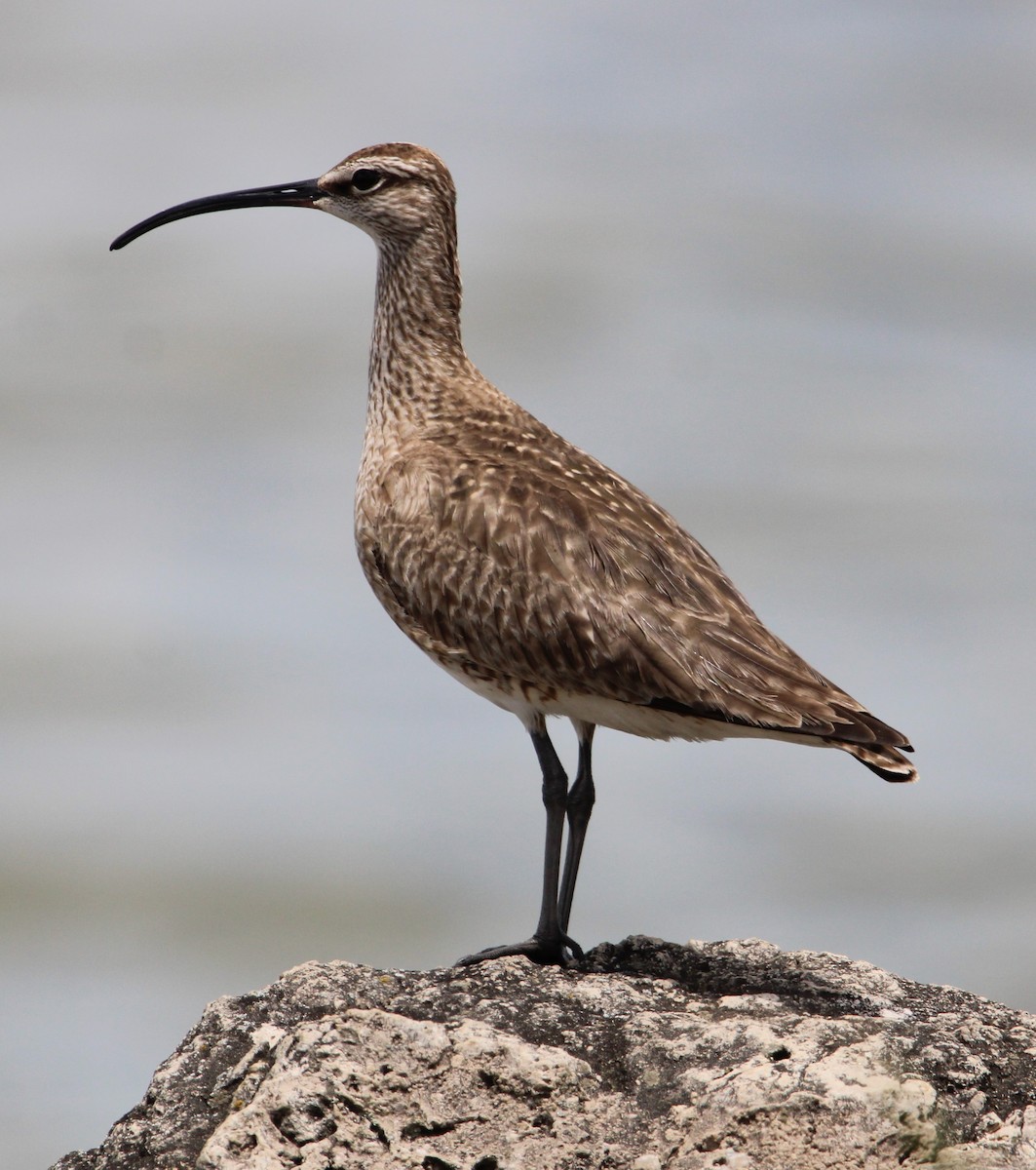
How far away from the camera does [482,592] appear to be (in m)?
8.52

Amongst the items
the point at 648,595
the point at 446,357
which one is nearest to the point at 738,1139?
the point at 648,595

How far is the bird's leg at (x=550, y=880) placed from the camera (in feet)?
27.6

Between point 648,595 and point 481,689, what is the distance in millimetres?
1065

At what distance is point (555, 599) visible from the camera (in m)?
8.34

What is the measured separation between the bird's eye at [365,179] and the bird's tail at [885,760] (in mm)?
4264

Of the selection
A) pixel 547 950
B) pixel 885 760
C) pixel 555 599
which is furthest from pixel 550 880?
pixel 885 760

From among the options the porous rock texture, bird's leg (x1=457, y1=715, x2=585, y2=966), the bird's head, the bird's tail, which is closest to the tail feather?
the bird's tail

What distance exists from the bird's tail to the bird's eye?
14.0 ft

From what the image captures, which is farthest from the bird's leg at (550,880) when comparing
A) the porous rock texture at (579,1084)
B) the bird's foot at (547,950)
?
the porous rock texture at (579,1084)

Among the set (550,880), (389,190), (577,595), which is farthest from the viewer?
A: (389,190)

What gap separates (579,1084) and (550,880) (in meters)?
2.62

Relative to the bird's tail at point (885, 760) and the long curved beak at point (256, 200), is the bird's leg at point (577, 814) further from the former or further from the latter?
the long curved beak at point (256, 200)

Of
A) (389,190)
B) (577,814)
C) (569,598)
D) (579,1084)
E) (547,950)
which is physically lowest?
(579,1084)

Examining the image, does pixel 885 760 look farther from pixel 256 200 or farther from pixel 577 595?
pixel 256 200
